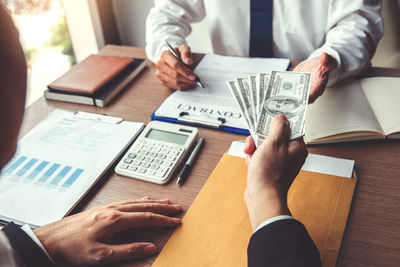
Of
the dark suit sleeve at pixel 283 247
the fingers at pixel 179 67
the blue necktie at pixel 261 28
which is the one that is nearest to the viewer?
the dark suit sleeve at pixel 283 247

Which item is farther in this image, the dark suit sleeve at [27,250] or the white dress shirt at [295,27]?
the white dress shirt at [295,27]

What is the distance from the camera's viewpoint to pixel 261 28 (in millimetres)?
1483

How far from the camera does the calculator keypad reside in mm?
884

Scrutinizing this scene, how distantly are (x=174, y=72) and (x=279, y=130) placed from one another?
1.88 ft

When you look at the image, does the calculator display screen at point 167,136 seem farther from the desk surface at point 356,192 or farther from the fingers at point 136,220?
the fingers at point 136,220

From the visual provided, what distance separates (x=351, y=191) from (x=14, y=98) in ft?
2.24

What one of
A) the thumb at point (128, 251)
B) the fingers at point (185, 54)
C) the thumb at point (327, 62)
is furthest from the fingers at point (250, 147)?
the fingers at point (185, 54)

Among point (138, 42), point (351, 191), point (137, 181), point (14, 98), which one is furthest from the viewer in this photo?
point (138, 42)

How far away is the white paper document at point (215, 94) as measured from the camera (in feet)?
3.50

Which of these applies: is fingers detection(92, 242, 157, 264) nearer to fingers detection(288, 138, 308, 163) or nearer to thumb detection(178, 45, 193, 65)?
fingers detection(288, 138, 308, 163)

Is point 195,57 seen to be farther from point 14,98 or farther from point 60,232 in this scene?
point 14,98

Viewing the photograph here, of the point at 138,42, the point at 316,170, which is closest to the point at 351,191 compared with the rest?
the point at 316,170

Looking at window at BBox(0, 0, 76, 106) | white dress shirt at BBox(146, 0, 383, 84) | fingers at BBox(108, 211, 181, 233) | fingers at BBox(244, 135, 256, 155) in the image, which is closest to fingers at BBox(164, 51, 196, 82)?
white dress shirt at BBox(146, 0, 383, 84)

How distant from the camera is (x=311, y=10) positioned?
144 cm
